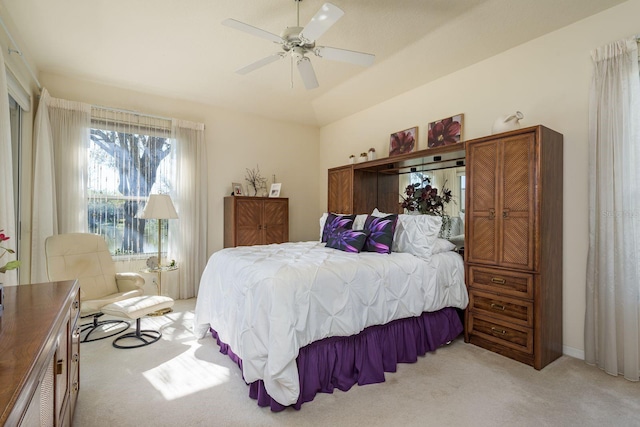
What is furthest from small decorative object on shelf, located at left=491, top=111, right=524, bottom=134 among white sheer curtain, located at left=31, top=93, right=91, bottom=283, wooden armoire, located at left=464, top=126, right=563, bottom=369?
white sheer curtain, located at left=31, top=93, right=91, bottom=283

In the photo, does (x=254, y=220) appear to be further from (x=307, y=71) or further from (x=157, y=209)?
(x=307, y=71)

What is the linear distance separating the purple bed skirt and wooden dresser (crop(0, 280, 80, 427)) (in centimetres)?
105

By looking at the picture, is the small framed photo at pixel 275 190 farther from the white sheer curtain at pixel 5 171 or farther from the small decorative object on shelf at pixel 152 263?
the white sheer curtain at pixel 5 171

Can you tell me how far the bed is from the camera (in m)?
1.96

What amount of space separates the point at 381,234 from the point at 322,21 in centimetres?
185

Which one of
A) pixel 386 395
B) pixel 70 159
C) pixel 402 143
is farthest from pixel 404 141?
pixel 70 159

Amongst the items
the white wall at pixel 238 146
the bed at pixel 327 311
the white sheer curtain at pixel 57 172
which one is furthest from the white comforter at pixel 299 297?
the white wall at pixel 238 146

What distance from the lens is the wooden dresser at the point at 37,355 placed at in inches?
30.0

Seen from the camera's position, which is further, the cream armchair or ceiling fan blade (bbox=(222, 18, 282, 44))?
the cream armchair

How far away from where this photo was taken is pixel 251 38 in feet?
10.1

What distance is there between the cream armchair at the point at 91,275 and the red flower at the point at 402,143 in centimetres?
353

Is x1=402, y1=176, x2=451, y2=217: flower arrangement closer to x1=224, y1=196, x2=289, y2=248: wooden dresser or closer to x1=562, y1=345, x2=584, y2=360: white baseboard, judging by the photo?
x1=562, y1=345, x2=584, y2=360: white baseboard

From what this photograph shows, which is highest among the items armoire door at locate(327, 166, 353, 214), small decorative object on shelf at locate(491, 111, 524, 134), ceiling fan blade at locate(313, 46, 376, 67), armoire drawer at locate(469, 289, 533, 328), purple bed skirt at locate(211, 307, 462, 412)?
ceiling fan blade at locate(313, 46, 376, 67)

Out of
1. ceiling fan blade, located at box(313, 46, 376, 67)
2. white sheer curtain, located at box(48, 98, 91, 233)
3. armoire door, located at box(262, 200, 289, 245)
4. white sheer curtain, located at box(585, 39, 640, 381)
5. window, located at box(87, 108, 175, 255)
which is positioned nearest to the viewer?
white sheer curtain, located at box(585, 39, 640, 381)
